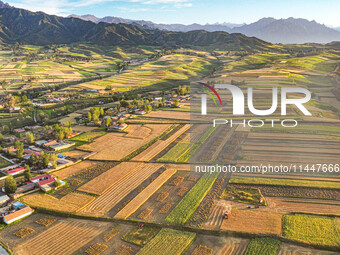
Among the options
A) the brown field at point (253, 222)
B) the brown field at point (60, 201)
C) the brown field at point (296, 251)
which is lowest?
the brown field at point (296, 251)

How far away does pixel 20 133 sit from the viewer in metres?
53.0

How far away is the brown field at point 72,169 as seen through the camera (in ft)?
120

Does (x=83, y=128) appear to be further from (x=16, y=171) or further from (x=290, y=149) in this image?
(x=290, y=149)

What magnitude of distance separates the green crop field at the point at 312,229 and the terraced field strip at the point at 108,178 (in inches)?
795

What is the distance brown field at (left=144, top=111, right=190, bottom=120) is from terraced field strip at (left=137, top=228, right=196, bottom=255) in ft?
126

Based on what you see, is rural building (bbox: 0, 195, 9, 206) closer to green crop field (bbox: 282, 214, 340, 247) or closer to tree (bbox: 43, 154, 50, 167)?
tree (bbox: 43, 154, 50, 167)

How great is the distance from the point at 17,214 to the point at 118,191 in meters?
10.6

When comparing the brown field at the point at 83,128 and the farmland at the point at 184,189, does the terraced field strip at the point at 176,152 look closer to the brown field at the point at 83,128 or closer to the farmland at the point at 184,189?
the farmland at the point at 184,189

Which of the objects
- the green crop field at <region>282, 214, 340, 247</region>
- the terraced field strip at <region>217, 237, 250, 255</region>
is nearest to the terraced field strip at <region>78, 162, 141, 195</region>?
the terraced field strip at <region>217, 237, 250, 255</region>

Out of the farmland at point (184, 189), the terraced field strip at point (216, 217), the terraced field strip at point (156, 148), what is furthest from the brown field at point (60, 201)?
the terraced field strip at point (216, 217)

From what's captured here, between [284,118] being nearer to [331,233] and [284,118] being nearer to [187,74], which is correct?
[331,233]

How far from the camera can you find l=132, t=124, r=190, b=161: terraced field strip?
41.3 metres

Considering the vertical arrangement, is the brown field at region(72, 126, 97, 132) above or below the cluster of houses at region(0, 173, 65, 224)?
above

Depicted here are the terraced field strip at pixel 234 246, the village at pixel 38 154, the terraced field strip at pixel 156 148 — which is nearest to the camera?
the terraced field strip at pixel 234 246
